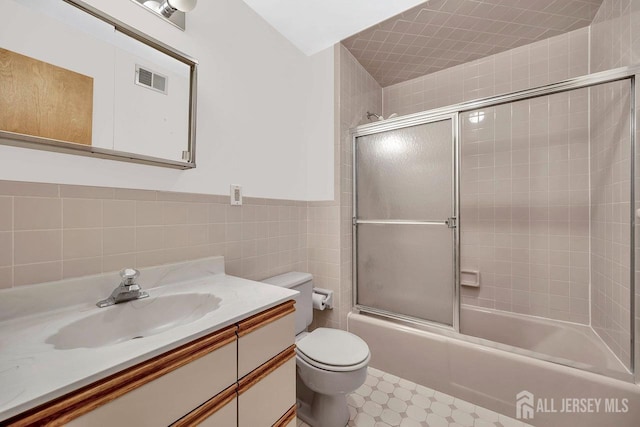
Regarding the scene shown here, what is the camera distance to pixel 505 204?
2041 mm

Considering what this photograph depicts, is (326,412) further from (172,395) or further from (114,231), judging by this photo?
(114,231)

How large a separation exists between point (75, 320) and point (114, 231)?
0.33 metres

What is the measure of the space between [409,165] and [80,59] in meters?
1.71

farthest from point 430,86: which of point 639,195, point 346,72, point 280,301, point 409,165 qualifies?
point 280,301

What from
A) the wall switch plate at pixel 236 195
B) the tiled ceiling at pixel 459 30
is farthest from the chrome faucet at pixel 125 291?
the tiled ceiling at pixel 459 30

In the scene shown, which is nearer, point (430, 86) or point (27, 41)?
point (27, 41)

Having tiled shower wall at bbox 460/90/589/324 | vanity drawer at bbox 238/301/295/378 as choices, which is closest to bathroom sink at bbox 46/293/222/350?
vanity drawer at bbox 238/301/295/378

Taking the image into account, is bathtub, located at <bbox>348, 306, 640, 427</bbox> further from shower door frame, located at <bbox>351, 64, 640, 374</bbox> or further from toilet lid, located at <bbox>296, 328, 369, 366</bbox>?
toilet lid, located at <bbox>296, 328, 369, 366</bbox>

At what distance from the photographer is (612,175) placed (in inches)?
57.1

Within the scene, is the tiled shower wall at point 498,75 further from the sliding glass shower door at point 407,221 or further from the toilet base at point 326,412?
the toilet base at point 326,412

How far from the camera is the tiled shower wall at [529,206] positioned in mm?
1811

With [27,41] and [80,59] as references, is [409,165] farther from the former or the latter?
[27,41]

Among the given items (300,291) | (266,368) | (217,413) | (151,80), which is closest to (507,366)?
(300,291)

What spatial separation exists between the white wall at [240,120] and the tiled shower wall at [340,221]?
0.08 m
